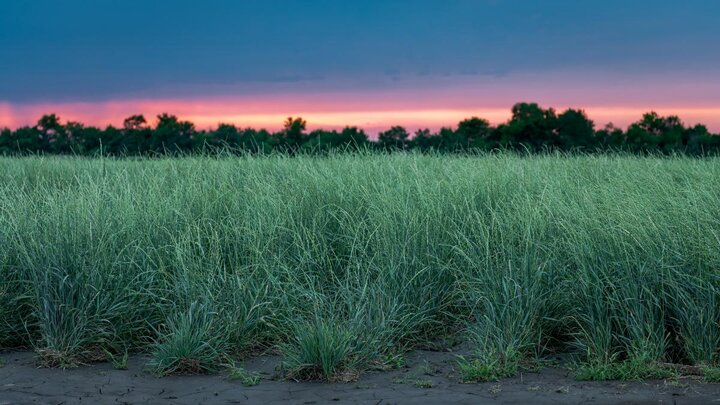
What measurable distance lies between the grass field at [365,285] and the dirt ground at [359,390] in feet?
0.51

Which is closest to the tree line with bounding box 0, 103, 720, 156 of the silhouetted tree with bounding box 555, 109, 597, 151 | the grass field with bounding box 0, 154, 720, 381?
the silhouetted tree with bounding box 555, 109, 597, 151

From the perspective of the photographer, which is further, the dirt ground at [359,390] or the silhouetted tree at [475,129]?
the silhouetted tree at [475,129]

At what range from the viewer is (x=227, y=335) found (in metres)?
6.20

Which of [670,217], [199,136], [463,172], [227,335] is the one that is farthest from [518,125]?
[227,335]

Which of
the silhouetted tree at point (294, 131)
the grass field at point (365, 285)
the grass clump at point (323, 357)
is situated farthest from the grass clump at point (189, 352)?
the silhouetted tree at point (294, 131)

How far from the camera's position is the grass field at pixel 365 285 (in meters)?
5.93

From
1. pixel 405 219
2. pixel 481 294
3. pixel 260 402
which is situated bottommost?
pixel 260 402

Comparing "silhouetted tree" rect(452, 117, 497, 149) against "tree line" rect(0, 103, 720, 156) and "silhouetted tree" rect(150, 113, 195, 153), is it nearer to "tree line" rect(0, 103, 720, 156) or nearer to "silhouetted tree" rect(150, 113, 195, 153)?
"tree line" rect(0, 103, 720, 156)

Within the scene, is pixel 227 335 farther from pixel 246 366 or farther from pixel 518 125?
pixel 518 125

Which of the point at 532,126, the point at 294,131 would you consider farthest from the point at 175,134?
the point at 532,126

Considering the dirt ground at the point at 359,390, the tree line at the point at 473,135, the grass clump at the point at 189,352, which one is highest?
the tree line at the point at 473,135

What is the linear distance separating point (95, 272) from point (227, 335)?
129 centimetres

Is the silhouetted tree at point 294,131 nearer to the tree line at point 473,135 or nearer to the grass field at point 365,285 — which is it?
the tree line at point 473,135

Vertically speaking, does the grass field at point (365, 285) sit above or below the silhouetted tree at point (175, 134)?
below
